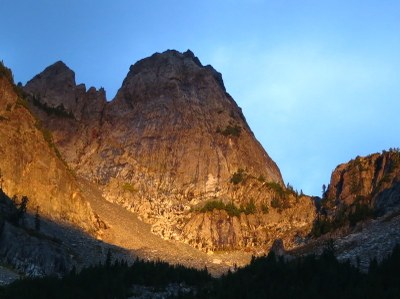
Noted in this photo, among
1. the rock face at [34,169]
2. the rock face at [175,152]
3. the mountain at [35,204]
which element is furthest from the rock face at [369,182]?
the rock face at [34,169]

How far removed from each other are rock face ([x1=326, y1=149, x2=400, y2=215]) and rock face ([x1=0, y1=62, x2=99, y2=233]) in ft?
156

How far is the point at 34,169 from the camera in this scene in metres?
108

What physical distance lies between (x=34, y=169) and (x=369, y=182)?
64967 mm

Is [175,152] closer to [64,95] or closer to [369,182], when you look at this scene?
[64,95]

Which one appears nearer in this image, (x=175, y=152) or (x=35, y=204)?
(x=35, y=204)

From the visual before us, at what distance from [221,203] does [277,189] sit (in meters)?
13.5

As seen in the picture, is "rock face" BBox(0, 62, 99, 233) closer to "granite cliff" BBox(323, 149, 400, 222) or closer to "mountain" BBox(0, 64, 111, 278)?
"mountain" BBox(0, 64, 111, 278)

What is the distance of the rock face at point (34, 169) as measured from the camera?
103562mm

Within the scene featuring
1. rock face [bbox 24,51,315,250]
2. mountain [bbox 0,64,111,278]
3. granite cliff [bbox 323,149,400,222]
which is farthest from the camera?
rock face [bbox 24,51,315,250]

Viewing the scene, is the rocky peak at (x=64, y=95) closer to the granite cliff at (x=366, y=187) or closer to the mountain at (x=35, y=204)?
the mountain at (x=35, y=204)

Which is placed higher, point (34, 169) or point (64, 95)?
point (64, 95)

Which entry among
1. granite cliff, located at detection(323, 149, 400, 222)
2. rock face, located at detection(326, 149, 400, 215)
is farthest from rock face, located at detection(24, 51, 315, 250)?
rock face, located at detection(326, 149, 400, 215)

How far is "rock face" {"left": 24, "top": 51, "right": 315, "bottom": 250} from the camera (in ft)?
448

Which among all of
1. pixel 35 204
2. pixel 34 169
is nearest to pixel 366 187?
pixel 34 169
